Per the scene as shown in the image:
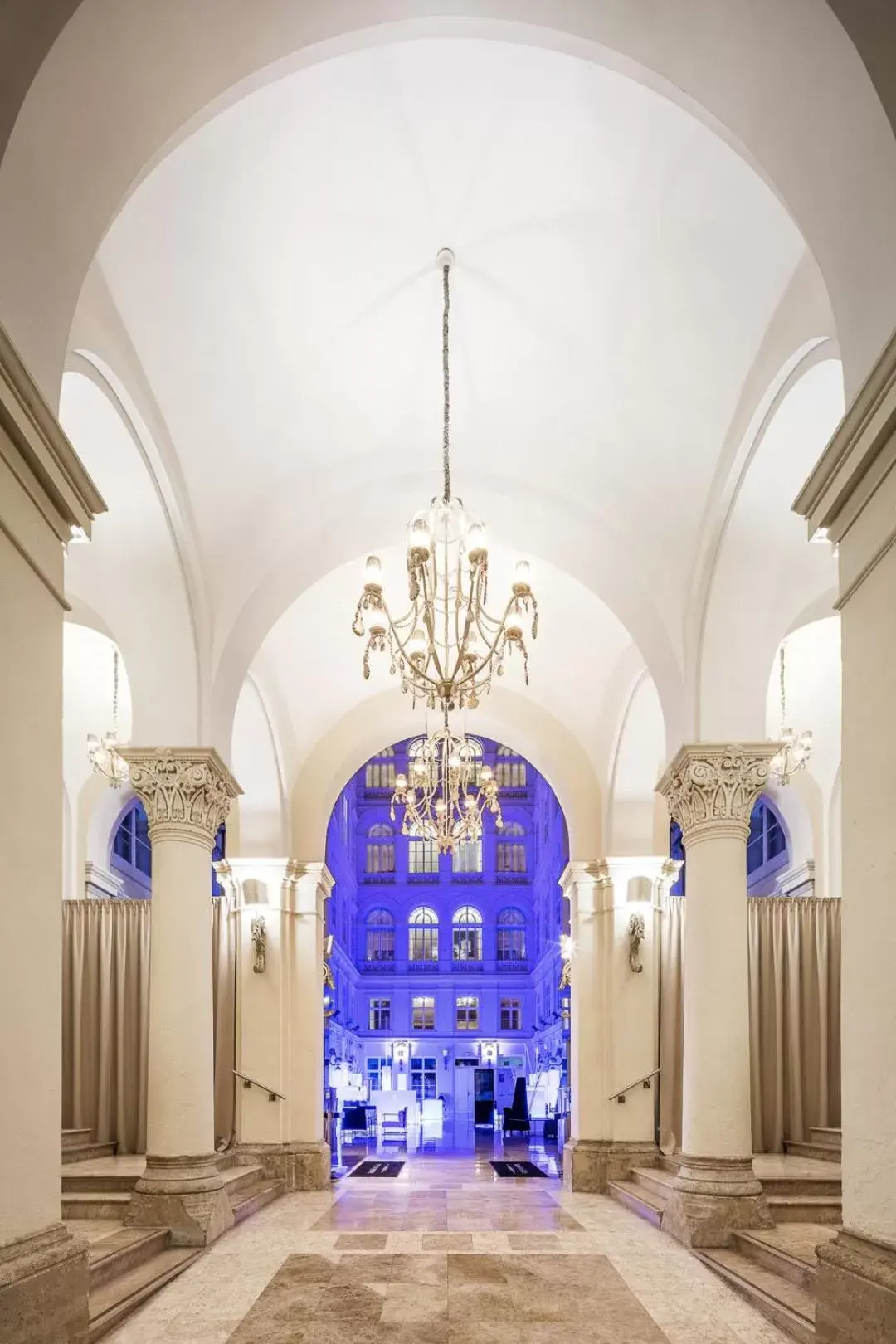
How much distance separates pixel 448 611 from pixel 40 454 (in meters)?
6.99

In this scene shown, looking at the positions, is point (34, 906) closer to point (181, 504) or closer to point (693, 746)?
point (181, 504)

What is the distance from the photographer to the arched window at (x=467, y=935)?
48.5 meters

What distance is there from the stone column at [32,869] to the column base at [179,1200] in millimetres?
4608

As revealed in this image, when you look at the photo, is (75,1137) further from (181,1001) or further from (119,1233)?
(119,1233)

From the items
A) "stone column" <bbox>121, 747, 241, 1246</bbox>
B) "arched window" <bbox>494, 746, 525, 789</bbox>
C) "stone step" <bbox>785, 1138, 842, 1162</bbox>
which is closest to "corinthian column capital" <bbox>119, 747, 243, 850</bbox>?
"stone column" <bbox>121, 747, 241, 1246</bbox>

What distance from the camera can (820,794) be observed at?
50.5ft

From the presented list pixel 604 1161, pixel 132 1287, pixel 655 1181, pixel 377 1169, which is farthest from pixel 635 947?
pixel 132 1287

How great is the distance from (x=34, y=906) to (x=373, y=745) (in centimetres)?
1230

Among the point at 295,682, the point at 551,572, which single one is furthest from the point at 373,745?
the point at 551,572

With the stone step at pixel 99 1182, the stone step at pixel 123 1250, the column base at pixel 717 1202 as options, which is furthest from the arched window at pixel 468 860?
the stone step at pixel 123 1250

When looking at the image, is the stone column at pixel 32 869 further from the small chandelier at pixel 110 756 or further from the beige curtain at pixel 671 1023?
the beige curtain at pixel 671 1023

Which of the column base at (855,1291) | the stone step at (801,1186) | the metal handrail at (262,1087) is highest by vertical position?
the column base at (855,1291)

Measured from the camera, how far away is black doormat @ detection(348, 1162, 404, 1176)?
16812 mm

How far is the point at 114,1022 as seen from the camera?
1469cm
